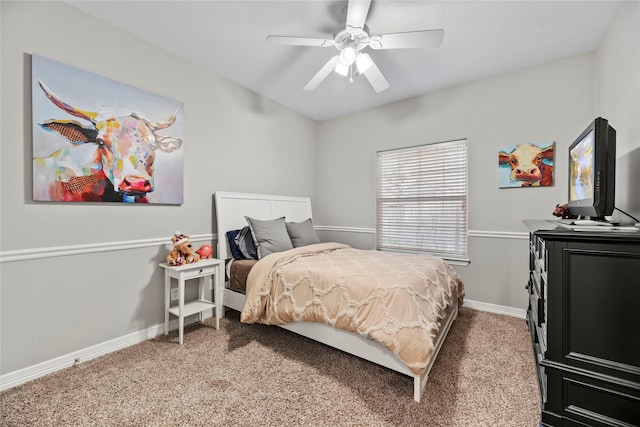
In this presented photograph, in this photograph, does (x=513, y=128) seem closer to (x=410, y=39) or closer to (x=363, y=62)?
(x=410, y=39)

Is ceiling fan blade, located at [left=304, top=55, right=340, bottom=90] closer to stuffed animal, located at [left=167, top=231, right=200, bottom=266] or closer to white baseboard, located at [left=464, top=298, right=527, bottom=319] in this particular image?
stuffed animal, located at [left=167, top=231, right=200, bottom=266]

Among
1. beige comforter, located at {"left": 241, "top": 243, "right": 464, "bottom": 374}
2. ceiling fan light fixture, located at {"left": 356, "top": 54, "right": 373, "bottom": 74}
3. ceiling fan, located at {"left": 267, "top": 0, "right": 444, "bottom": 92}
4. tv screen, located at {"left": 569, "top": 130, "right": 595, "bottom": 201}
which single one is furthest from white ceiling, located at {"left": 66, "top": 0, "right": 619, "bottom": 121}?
beige comforter, located at {"left": 241, "top": 243, "right": 464, "bottom": 374}

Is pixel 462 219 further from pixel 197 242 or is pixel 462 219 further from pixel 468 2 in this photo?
pixel 197 242

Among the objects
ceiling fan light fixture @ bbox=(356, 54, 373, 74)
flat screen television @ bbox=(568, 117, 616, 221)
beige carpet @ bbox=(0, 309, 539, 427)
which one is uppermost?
ceiling fan light fixture @ bbox=(356, 54, 373, 74)

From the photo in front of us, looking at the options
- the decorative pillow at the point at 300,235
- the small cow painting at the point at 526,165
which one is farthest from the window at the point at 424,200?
the decorative pillow at the point at 300,235

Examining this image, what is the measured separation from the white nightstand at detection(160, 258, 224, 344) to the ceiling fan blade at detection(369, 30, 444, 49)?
2.31 meters

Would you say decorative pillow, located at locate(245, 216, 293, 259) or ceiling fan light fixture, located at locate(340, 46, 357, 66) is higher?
ceiling fan light fixture, located at locate(340, 46, 357, 66)

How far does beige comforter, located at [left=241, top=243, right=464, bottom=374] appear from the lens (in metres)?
1.64

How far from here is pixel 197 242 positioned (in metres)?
2.84

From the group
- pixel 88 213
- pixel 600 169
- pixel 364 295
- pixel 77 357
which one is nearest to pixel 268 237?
pixel 364 295

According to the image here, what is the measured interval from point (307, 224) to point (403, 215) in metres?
1.33

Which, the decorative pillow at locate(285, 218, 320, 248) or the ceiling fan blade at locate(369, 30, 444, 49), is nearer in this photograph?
the ceiling fan blade at locate(369, 30, 444, 49)

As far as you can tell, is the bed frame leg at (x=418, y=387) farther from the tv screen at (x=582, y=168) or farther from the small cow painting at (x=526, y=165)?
the small cow painting at (x=526, y=165)

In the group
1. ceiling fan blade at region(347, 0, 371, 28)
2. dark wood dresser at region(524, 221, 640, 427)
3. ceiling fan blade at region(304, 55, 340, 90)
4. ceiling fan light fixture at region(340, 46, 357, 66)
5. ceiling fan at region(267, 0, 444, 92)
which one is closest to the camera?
dark wood dresser at region(524, 221, 640, 427)
